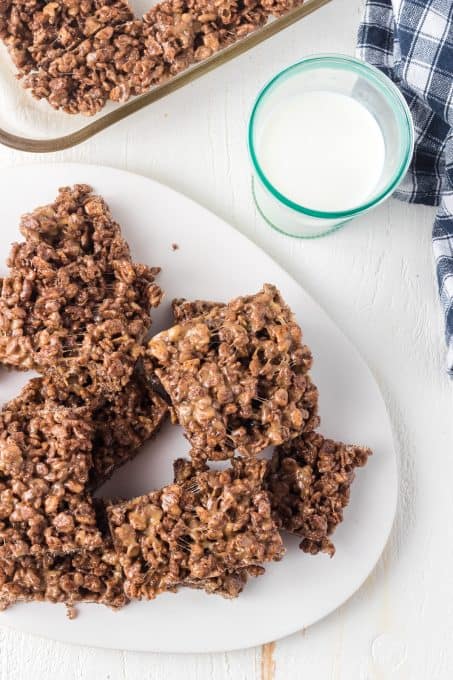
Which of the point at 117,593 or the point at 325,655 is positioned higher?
the point at 117,593

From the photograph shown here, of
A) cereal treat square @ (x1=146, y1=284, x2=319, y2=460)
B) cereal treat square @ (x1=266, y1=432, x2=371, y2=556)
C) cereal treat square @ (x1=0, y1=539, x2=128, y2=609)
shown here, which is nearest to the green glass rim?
cereal treat square @ (x1=146, y1=284, x2=319, y2=460)

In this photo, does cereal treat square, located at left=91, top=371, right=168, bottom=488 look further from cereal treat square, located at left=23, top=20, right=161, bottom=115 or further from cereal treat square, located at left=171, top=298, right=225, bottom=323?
cereal treat square, located at left=23, top=20, right=161, bottom=115

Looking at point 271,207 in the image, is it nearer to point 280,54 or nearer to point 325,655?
point 280,54

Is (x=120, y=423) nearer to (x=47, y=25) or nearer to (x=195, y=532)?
(x=195, y=532)

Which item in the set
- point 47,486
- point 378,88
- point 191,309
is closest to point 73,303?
point 191,309

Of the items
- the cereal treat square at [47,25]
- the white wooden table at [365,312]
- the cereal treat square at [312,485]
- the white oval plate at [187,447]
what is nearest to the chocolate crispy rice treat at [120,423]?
the white oval plate at [187,447]

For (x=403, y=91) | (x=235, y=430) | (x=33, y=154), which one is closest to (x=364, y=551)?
(x=235, y=430)
